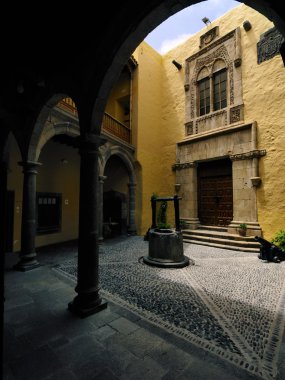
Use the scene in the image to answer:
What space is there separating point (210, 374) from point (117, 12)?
4.43 metres

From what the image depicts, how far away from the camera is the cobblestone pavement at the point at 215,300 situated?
239cm

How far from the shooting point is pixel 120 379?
1.88 m

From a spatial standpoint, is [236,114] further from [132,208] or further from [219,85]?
[132,208]

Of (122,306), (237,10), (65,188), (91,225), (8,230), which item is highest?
(237,10)

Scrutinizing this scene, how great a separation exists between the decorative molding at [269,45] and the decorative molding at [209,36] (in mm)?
2325

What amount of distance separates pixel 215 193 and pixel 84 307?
7973 mm

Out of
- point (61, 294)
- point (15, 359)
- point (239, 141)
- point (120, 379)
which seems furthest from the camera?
point (239, 141)

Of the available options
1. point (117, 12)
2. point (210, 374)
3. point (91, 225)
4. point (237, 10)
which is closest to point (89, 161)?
point (91, 225)

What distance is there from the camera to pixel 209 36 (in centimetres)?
981

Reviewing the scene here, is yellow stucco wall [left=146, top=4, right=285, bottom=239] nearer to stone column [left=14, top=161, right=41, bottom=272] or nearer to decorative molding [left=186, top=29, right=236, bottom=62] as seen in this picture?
decorative molding [left=186, top=29, right=236, bottom=62]

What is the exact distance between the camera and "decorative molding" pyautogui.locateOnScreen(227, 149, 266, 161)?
7881mm

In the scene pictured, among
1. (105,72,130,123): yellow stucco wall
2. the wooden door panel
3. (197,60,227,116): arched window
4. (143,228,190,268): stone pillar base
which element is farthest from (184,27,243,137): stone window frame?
(143,228,190,268): stone pillar base

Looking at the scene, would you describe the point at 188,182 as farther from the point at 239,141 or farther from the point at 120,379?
the point at 120,379

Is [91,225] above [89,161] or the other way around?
the other way around
